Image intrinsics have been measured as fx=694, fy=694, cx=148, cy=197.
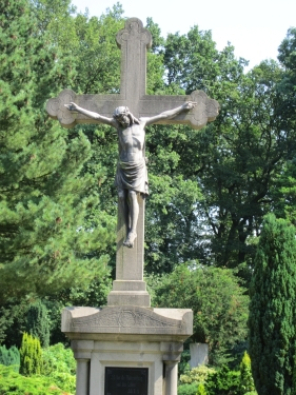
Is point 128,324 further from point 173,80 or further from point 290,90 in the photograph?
point 173,80

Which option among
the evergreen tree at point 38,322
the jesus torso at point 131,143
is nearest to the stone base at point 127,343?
the jesus torso at point 131,143

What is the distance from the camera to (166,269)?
30.5m

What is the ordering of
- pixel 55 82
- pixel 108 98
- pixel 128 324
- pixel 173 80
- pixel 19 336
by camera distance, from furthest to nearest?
pixel 173 80 → pixel 19 336 → pixel 55 82 → pixel 108 98 → pixel 128 324

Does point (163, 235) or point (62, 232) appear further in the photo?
point (163, 235)

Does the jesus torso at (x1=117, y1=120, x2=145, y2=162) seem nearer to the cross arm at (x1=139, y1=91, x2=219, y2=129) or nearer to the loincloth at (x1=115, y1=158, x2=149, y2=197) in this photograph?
the loincloth at (x1=115, y1=158, x2=149, y2=197)

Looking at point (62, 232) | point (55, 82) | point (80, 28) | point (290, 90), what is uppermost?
point (80, 28)

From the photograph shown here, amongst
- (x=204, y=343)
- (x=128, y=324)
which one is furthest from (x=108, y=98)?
(x=204, y=343)

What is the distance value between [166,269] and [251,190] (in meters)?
6.97

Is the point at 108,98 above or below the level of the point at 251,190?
below

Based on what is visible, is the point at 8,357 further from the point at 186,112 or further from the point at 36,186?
the point at 186,112

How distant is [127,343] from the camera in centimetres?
748

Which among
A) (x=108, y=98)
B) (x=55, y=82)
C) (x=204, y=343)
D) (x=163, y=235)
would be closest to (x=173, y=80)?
(x=163, y=235)

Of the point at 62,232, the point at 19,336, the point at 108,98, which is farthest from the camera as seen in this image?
the point at 19,336

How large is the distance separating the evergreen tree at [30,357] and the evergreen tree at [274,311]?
9.30m
